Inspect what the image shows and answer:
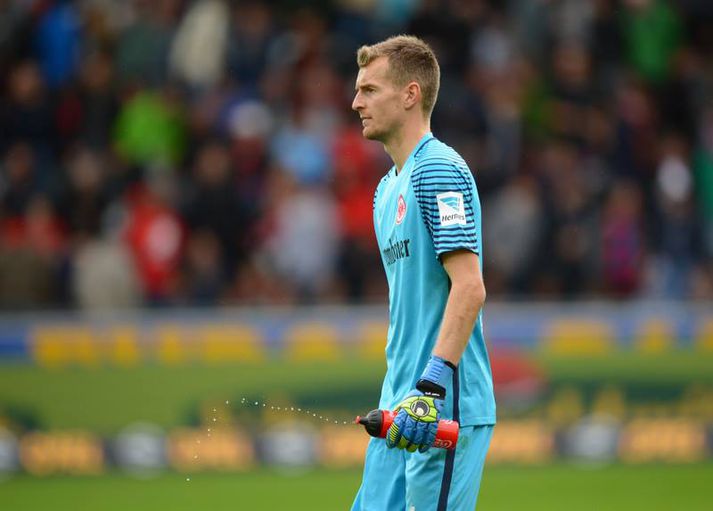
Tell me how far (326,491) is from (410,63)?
708 cm

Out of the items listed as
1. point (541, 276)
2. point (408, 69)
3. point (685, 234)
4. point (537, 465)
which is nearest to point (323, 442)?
point (537, 465)

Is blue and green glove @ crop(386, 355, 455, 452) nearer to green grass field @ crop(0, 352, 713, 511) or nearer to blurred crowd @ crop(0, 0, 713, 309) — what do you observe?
green grass field @ crop(0, 352, 713, 511)

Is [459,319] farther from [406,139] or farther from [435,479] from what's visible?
[406,139]

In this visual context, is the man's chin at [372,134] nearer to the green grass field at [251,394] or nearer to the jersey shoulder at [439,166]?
the jersey shoulder at [439,166]

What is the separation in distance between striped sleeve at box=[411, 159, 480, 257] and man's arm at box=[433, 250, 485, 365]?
11cm

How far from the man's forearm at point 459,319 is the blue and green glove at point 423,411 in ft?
0.16

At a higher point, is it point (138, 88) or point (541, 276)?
point (138, 88)

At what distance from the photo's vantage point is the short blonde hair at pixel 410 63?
5.63 meters

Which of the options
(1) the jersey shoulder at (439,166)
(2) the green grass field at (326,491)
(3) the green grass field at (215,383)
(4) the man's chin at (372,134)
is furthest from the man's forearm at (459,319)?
(3) the green grass field at (215,383)

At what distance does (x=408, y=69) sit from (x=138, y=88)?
9898mm

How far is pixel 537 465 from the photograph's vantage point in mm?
13023

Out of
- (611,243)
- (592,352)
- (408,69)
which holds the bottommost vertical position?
(592,352)

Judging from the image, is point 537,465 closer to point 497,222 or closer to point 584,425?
point 584,425

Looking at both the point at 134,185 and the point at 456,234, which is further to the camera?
the point at 134,185
